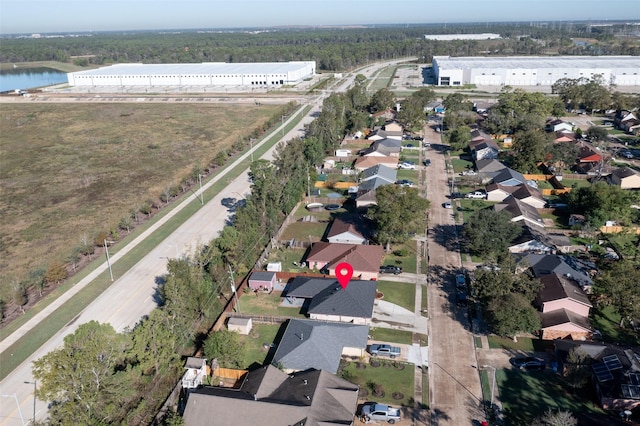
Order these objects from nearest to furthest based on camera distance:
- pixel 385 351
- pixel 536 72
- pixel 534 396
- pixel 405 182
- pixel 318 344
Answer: pixel 534 396 → pixel 318 344 → pixel 385 351 → pixel 405 182 → pixel 536 72

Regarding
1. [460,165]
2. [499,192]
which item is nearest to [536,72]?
[460,165]

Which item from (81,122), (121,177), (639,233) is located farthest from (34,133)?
(639,233)

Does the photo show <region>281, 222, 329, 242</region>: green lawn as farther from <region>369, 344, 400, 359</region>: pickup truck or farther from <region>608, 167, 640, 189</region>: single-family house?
<region>608, 167, 640, 189</region>: single-family house

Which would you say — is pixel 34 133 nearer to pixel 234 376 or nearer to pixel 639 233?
pixel 234 376

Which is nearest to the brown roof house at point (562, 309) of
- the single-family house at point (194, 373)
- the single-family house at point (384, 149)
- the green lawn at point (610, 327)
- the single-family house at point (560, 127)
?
the green lawn at point (610, 327)

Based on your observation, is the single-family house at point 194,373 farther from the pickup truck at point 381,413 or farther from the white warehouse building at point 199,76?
the white warehouse building at point 199,76

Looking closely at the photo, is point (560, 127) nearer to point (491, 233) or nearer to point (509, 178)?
point (509, 178)

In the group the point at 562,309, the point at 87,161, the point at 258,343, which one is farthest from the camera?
the point at 87,161
